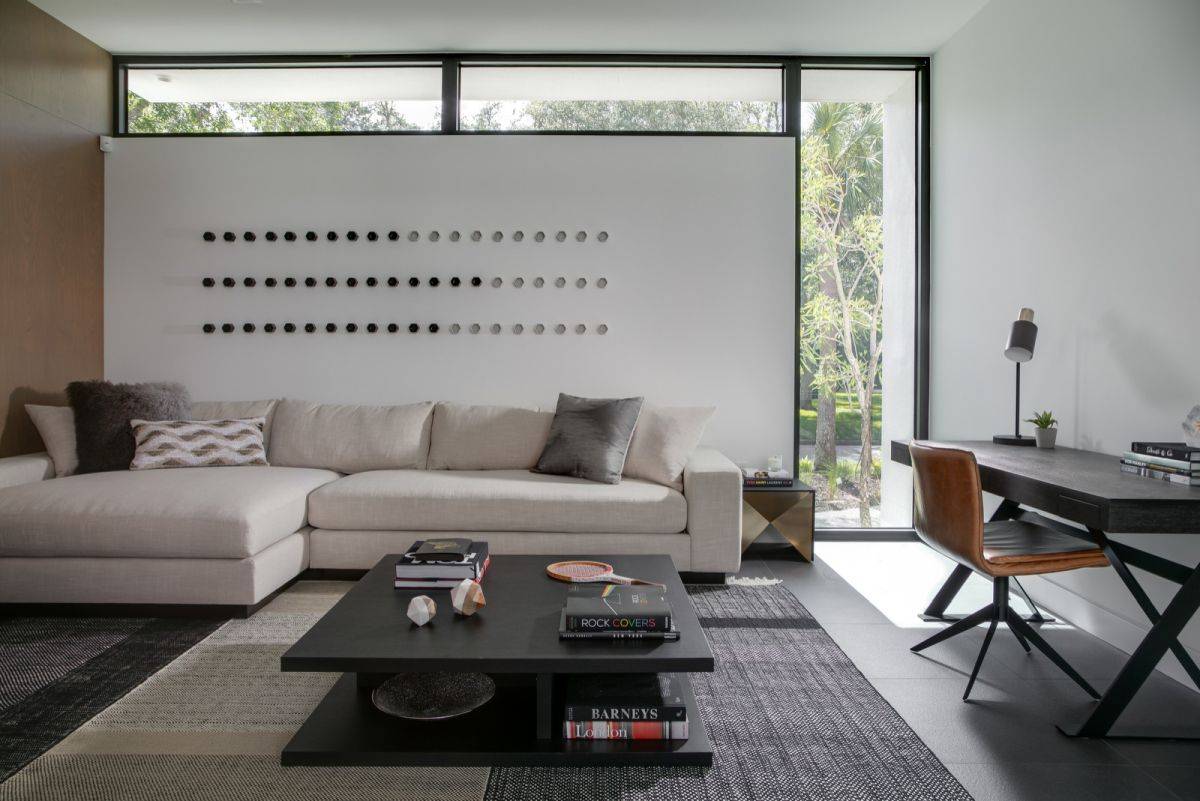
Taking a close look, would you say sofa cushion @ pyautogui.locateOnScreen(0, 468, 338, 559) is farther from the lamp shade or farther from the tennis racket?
the lamp shade

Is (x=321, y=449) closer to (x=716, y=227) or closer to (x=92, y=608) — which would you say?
(x=92, y=608)

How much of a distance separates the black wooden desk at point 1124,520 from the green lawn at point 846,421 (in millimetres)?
1792

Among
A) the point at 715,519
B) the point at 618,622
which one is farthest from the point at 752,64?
the point at 618,622

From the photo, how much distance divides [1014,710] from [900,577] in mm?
1455

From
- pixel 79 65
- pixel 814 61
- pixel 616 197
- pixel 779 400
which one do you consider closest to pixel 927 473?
pixel 779 400

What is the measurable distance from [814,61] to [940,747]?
12.6ft

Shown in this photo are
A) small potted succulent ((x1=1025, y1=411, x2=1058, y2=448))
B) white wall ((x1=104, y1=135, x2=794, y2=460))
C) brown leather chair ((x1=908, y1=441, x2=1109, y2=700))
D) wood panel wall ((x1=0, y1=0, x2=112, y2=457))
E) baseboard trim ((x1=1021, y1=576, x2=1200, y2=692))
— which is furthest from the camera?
white wall ((x1=104, y1=135, x2=794, y2=460))

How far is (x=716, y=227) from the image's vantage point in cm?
440

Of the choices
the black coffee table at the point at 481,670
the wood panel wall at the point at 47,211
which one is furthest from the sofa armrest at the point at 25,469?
the black coffee table at the point at 481,670

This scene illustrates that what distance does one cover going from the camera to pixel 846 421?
4430 mm

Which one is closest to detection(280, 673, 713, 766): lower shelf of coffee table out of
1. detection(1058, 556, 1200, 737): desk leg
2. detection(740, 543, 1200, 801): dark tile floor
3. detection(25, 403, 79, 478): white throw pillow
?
detection(740, 543, 1200, 801): dark tile floor

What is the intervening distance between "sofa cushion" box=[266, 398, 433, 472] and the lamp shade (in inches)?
115

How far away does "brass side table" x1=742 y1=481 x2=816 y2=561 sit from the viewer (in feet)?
12.7

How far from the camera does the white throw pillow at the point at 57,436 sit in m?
3.59
